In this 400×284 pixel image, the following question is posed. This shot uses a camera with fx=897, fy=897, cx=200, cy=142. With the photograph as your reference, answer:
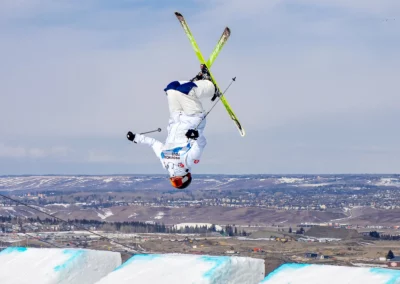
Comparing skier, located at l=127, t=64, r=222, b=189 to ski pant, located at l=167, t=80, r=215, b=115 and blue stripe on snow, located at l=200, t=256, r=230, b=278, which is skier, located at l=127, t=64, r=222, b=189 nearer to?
ski pant, located at l=167, t=80, r=215, b=115

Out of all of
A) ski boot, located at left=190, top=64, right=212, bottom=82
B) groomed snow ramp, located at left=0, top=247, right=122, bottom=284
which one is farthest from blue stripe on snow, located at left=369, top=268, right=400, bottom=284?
groomed snow ramp, located at left=0, top=247, right=122, bottom=284

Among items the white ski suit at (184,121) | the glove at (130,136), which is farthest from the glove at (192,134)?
the glove at (130,136)

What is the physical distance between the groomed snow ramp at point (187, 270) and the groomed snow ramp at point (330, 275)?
127cm

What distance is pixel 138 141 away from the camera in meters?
36.7

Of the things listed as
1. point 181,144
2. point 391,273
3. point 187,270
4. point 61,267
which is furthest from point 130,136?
point 391,273

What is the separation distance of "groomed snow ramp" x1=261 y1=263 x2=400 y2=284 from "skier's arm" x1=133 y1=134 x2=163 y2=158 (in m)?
8.41

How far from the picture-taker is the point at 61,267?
3278cm

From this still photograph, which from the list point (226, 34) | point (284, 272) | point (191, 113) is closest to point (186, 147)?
point (191, 113)

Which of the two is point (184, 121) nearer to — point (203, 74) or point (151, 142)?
point (203, 74)

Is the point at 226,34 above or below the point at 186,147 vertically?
above

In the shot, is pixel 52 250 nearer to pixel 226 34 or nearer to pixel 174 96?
pixel 174 96

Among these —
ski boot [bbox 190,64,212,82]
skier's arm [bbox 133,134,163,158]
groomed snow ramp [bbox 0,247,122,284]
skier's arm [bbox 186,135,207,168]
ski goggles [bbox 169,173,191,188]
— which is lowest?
groomed snow ramp [bbox 0,247,122,284]

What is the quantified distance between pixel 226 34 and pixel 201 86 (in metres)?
2.39

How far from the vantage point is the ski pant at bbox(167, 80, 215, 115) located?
1297 inches
